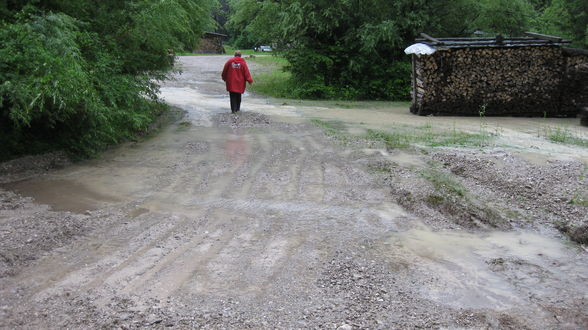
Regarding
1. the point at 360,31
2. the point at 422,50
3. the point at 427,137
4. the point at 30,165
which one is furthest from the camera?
the point at 360,31

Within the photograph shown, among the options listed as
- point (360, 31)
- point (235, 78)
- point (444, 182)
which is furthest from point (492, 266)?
point (360, 31)

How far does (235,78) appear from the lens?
571 inches

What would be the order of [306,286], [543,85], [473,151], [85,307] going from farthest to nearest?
[543,85]
[473,151]
[306,286]
[85,307]

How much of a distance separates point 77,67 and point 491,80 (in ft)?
41.5

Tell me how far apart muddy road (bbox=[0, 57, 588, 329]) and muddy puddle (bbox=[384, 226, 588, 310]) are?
0.02 metres

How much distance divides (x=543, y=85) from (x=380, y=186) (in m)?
11.2

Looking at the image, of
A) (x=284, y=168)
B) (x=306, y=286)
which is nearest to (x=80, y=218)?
(x=306, y=286)

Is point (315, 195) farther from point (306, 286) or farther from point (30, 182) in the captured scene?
point (30, 182)

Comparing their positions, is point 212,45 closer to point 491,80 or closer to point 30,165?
point 491,80

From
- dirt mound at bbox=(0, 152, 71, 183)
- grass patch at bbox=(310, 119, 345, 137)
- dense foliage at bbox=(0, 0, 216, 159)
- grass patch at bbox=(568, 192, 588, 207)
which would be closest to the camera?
grass patch at bbox=(568, 192, 588, 207)

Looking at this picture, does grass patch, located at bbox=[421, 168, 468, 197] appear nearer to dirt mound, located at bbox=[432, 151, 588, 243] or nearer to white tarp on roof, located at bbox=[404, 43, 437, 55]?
dirt mound, located at bbox=[432, 151, 588, 243]

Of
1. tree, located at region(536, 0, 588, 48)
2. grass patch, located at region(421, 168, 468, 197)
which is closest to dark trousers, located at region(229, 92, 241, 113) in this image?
grass patch, located at region(421, 168, 468, 197)

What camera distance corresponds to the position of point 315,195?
7.12 m

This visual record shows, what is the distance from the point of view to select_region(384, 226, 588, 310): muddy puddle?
173 inches
